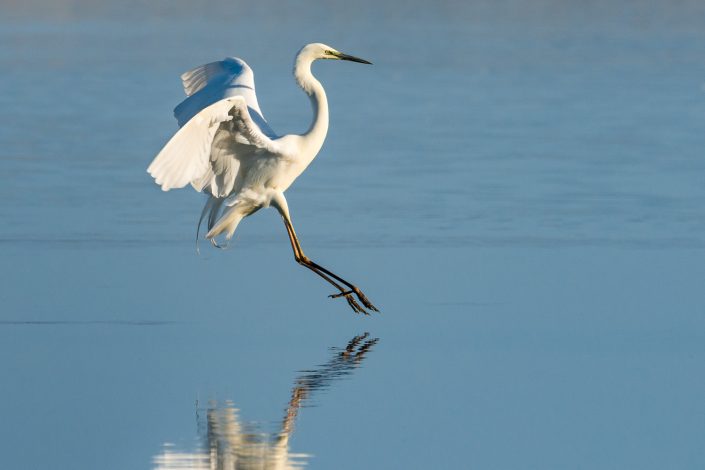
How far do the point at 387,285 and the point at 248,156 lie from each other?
1282 millimetres

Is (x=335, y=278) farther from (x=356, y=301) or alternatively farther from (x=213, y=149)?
(x=213, y=149)

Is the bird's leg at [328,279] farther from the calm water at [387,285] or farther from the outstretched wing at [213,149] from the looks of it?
the outstretched wing at [213,149]

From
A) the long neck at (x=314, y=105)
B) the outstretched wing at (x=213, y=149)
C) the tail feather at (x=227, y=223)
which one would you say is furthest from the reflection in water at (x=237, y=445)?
the long neck at (x=314, y=105)

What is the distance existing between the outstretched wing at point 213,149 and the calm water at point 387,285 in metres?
0.75

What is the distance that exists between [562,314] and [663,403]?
77.0 inches

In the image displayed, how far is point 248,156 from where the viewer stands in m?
10.2

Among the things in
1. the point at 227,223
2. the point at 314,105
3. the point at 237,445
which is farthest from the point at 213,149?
the point at 237,445

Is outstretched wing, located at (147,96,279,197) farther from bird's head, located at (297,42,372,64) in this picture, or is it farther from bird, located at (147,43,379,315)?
bird's head, located at (297,42,372,64)

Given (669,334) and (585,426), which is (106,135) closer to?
(669,334)

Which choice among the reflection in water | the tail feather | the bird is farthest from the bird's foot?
the reflection in water

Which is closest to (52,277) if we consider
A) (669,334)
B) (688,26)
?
(669,334)

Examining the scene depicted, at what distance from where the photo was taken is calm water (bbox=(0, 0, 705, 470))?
7043 mm

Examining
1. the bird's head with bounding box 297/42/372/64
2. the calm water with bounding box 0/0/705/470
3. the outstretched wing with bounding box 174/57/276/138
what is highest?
the bird's head with bounding box 297/42/372/64

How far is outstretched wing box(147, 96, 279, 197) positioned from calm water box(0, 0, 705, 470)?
2.45 feet
